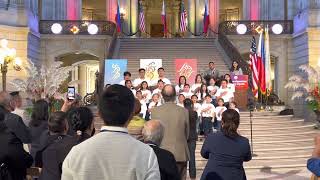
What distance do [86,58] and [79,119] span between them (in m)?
33.3

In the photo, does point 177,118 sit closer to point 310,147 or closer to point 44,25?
point 310,147

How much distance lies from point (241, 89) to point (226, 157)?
47.0 feet

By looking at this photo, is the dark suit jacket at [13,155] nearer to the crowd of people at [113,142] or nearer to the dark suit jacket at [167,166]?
the crowd of people at [113,142]

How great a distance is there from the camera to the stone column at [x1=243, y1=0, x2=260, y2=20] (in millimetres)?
34688

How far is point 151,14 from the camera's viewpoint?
43719 millimetres

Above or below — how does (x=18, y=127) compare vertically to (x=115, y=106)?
below

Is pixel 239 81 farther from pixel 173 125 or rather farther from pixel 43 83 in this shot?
pixel 173 125

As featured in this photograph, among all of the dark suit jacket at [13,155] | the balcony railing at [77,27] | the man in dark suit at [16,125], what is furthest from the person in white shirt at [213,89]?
the balcony railing at [77,27]

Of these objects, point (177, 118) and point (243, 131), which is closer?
point (177, 118)

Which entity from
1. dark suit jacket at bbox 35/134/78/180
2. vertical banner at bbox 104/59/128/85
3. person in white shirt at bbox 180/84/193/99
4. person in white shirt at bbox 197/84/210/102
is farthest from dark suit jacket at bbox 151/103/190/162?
vertical banner at bbox 104/59/128/85

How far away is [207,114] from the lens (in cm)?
1580

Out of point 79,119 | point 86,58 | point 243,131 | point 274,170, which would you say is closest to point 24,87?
point 243,131

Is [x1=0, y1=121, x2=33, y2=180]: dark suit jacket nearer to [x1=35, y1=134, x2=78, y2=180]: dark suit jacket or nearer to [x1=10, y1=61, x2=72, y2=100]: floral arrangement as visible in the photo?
[x1=35, y1=134, x2=78, y2=180]: dark suit jacket

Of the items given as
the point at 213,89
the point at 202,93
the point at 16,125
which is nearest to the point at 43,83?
the point at 202,93
